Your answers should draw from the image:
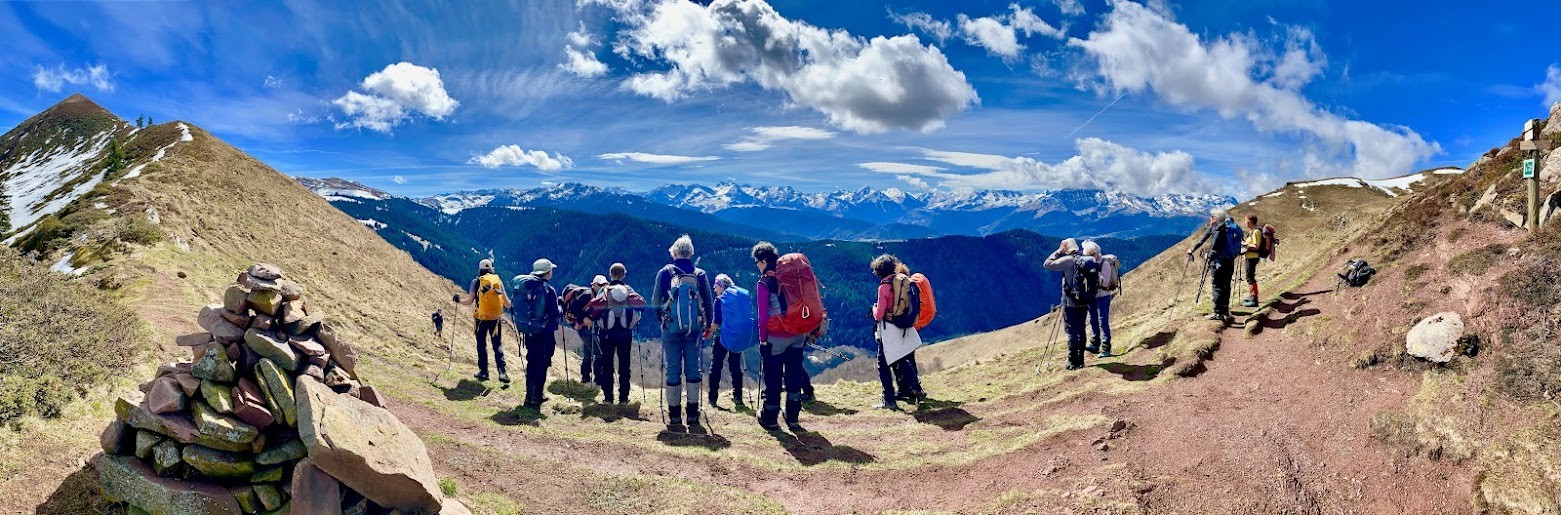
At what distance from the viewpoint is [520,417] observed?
14828 mm

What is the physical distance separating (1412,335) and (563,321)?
19.1 meters

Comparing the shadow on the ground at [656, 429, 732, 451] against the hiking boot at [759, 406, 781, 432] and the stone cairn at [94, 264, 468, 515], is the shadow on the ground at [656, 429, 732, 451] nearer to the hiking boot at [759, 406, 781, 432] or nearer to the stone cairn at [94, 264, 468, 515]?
the hiking boot at [759, 406, 781, 432]

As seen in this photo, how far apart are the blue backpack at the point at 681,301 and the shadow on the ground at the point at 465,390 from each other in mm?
7285

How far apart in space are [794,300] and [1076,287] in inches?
334

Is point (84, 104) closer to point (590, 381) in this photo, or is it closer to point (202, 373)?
point (590, 381)

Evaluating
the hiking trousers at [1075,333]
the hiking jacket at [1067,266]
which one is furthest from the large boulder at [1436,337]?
the hiking trousers at [1075,333]

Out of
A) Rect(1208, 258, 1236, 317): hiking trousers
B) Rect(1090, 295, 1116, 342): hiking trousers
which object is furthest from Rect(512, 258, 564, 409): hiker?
Rect(1208, 258, 1236, 317): hiking trousers

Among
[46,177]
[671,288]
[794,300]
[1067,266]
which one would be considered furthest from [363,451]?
[46,177]

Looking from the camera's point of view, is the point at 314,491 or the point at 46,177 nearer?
the point at 314,491

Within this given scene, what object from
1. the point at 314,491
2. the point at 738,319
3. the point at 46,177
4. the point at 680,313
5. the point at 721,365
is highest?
the point at 46,177

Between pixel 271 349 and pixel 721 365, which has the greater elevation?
pixel 271 349

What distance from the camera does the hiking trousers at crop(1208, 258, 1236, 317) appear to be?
1783cm

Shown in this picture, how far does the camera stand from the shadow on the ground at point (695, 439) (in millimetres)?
12891

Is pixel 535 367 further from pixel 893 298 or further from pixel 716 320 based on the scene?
pixel 893 298
